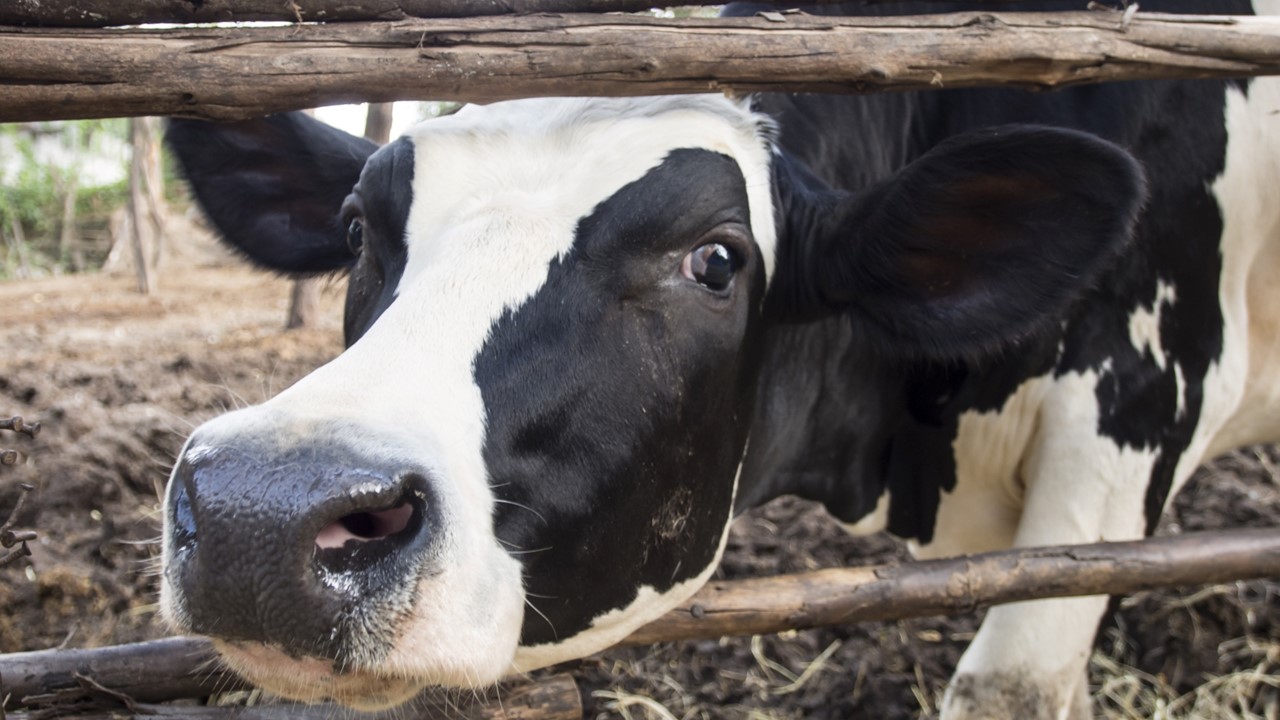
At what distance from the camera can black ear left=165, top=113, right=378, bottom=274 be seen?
3.38 meters

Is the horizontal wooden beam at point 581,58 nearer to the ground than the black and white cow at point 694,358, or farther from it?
farther from it

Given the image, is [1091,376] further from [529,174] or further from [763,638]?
[763,638]

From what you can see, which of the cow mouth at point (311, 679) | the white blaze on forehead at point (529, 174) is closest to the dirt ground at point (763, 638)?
the white blaze on forehead at point (529, 174)

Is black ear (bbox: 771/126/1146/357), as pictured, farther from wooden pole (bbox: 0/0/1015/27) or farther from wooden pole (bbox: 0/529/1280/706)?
wooden pole (bbox: 0/0/1015/27)

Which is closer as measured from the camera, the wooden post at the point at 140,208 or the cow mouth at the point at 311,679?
the cow mouth at the point at 311,679

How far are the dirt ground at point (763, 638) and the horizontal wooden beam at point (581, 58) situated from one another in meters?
1.55

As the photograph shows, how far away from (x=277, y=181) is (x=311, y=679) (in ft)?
6.81

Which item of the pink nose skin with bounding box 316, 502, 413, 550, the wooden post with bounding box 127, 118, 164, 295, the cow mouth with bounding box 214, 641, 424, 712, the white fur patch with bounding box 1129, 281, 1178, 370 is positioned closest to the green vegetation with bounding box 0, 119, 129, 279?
the wooden post with bounding box 127, 118, 164, 295

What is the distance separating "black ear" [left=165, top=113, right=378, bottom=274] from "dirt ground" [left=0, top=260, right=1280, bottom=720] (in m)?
0.22

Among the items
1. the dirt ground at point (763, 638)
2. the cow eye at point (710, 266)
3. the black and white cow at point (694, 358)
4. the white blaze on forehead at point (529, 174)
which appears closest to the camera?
the black and white cow at point (694, 358)

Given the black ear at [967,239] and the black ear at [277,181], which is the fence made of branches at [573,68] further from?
the black ear at [277,181]

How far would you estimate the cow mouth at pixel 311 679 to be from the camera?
1.84 metres

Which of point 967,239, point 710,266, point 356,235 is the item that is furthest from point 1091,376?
point 356,235

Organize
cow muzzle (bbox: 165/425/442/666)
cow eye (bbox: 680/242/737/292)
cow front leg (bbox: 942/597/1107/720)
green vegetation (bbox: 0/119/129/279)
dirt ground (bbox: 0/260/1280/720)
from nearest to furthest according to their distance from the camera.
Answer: cow muzzle (bbox: 165/425/442/666) < cow eye (bbox: 680/242/737/292) < cow front leg (bbox: 942/597/1107/720) < dirt ground (bbox: 0/260/1280/720) < green vegetation (bbox: 0/119/129/279)
